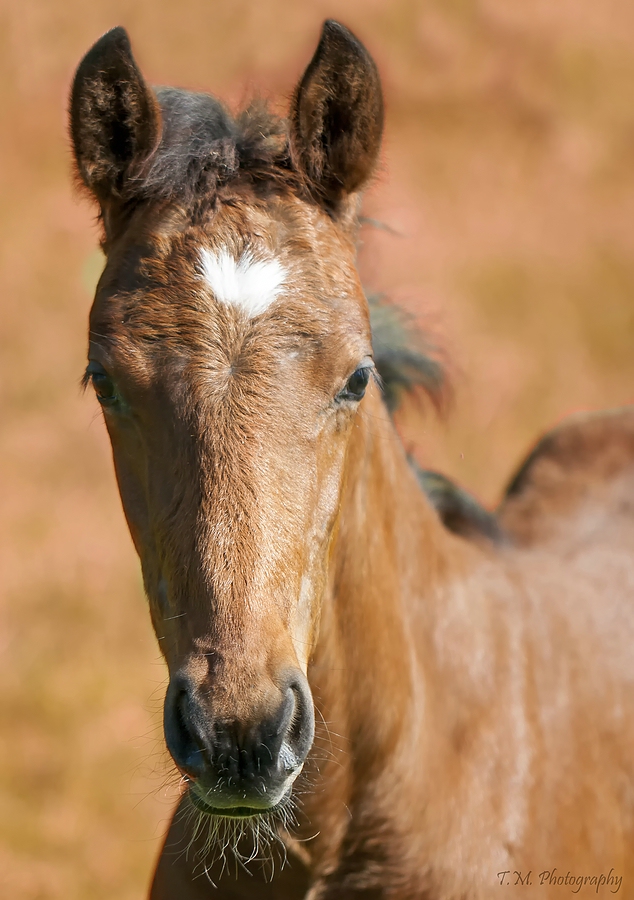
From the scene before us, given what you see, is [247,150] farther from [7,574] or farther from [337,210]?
[7,574]

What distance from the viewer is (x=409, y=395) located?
109 inches

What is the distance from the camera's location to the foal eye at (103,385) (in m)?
1.87

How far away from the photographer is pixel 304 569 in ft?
5.82

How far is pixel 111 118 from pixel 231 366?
2.17 feet

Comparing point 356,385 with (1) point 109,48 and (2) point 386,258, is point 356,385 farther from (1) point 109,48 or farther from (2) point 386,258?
(2) point 386,258

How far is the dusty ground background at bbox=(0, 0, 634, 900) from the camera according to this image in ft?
19.5

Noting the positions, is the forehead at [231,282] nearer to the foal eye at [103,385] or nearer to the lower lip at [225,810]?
the foal eye at [103,385]

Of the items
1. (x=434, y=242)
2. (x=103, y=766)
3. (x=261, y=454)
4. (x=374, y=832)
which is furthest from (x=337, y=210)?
(x=434, y=242)

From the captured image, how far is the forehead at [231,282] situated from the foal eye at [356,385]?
0.07 meters

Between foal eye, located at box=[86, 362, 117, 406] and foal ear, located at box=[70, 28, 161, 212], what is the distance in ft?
1.32

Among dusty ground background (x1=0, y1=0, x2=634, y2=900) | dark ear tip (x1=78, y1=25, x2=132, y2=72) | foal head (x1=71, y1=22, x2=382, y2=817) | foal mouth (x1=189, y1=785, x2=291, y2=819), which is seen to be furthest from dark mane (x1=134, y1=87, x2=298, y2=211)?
dusty ground background (x1=0, y1=0, x2=634, y2=900)

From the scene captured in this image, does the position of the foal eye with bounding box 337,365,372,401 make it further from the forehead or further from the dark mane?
the dark mane

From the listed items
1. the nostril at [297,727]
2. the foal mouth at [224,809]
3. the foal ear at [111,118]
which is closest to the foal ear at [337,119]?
the foal ear at [111,118]

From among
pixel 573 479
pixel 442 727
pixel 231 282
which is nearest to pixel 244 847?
pixel 442 727
